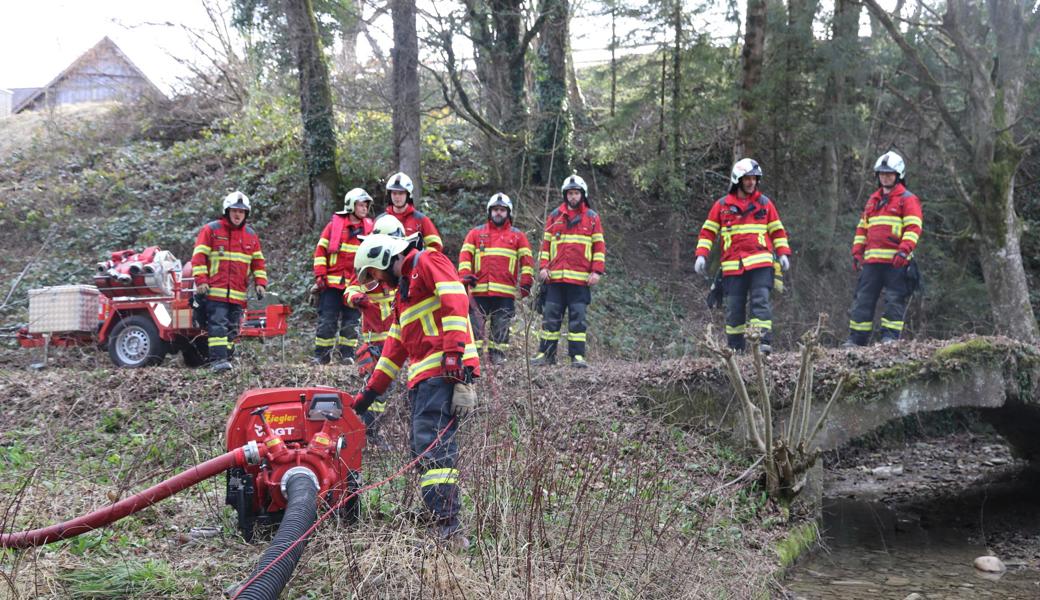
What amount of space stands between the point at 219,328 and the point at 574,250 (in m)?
4.05

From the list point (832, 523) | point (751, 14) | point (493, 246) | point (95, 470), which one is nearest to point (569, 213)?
point (493, 246)

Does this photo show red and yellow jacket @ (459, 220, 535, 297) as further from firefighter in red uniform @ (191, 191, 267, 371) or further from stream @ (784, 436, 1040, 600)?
stream @ (784, 436, 1040, 600)

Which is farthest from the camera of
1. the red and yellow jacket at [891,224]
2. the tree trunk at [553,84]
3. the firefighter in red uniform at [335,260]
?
the tree trunk at [553,84]

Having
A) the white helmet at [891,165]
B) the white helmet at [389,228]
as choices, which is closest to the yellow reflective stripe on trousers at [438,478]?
the white helmet at [389,228]

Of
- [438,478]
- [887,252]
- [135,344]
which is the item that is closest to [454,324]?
[438,478]

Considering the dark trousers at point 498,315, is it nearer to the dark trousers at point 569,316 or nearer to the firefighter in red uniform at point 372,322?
the dark trousers at point 569,316

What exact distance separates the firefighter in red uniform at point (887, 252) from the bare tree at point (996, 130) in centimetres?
358

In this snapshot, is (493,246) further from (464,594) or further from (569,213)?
(464,594)

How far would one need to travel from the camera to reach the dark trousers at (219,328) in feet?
29.3

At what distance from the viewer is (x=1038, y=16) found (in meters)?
11.7

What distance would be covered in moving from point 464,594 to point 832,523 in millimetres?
6161

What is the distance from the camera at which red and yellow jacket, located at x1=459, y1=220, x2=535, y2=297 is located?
9.42 m

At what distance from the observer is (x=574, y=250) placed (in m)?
9.49

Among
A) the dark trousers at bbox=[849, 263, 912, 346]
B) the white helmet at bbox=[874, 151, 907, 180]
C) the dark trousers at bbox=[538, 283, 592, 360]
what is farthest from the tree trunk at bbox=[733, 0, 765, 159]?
the dark trousers at bbox=[538, 283, 592, 360]
